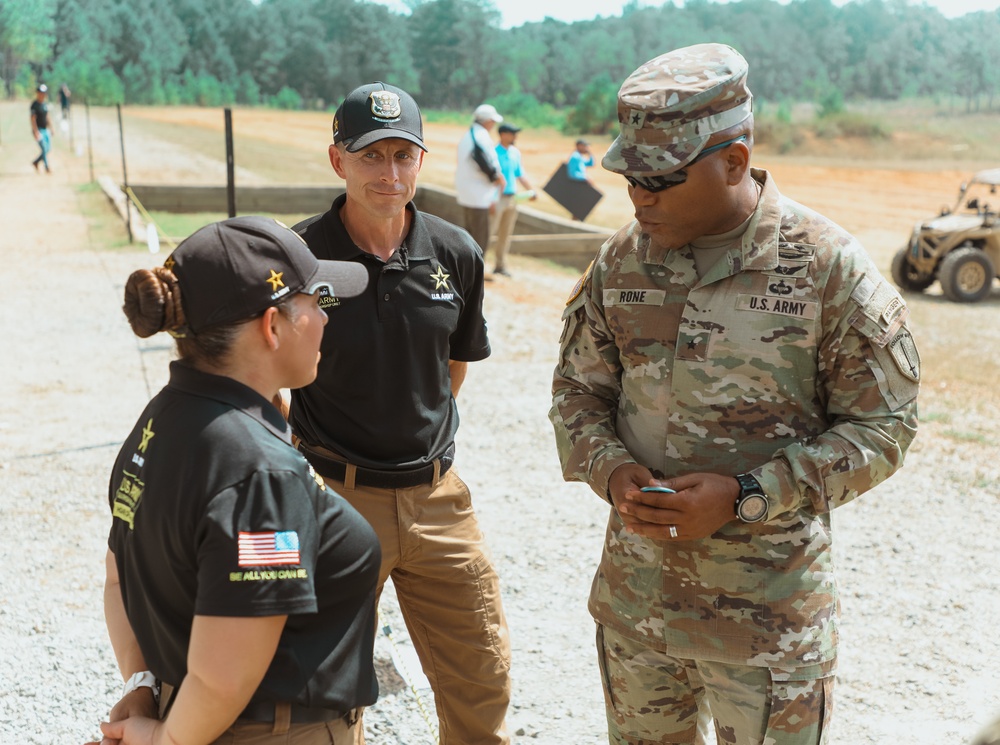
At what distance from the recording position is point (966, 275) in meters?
13.7

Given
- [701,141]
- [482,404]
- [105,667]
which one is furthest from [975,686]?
[482,404]

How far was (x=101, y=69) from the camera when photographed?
92.9 m

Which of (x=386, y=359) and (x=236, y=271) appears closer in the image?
(x=236, y=271)

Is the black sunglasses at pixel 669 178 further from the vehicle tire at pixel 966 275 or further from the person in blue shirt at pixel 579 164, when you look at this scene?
the person in blue shirt at pixel 579 164

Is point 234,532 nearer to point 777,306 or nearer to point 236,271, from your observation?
point 236,271

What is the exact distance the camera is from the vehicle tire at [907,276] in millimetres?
14266

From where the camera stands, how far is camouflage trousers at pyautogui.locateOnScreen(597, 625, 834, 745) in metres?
2.22

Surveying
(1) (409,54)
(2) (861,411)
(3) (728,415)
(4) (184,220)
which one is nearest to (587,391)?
(3) (728,415)

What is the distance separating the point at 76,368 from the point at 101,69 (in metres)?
94.1

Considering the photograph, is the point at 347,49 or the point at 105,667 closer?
the point at 105,667

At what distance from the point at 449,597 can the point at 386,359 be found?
0.69 m

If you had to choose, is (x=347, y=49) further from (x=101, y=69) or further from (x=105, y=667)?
(x=105, y=667)

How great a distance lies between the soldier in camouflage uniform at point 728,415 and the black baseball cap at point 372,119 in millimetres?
823

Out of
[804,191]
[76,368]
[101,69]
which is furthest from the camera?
[101,69]
